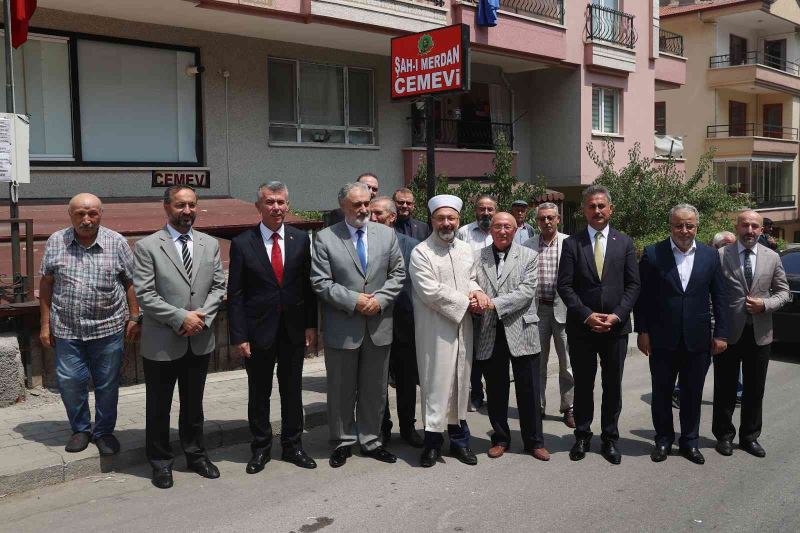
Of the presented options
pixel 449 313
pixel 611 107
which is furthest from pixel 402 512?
pixel 611 107

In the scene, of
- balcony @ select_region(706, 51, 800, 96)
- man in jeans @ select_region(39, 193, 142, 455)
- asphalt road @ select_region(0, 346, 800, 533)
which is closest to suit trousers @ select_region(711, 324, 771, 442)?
asphalt road @ select_region(0, 346, 800, 533)

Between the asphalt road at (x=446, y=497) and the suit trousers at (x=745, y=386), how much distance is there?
208 millimetres

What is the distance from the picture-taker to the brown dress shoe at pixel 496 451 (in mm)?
6047

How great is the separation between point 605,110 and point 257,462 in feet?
54.9

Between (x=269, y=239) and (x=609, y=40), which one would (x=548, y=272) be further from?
(x=609, y=40)

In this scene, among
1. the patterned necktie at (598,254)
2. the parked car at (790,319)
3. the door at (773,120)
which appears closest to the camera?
the patterned necktie at (598,254)

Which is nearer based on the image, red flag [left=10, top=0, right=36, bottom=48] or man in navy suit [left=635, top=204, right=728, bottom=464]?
man in navy suit [left=635, top=204, right=728, bottom=464]

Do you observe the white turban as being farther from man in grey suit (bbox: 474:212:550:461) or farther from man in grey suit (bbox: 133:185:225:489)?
man in grey suit (bbox: 133:185:225:489)

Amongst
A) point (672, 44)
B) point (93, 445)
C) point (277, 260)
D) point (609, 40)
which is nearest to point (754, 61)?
point (672, 44)

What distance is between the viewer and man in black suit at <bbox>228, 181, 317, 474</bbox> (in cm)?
566

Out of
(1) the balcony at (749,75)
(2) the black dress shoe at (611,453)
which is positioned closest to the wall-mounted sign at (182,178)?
(2) the black dress shoe at (611,453)

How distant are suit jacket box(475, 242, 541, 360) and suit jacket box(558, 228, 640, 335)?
0.88ft

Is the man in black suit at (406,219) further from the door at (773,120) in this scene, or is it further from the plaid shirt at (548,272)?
the door at (773,120)

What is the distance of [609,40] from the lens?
19.2m
